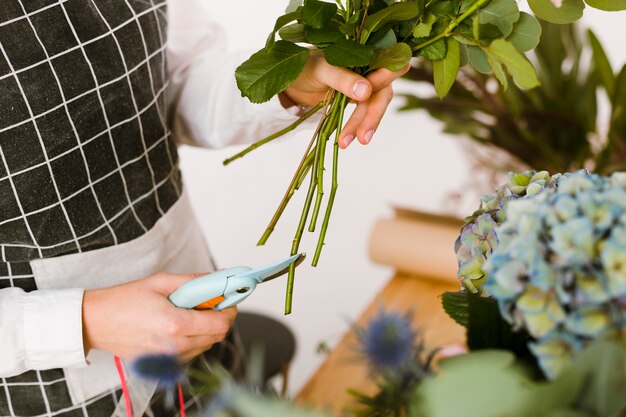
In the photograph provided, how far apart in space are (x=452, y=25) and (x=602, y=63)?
0.72 meters

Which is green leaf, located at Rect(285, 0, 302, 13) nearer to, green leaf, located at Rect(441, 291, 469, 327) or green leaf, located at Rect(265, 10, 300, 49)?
green leaf, located at Rect(265, 10, 300, 49)

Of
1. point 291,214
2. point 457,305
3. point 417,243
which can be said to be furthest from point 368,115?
point 291,214

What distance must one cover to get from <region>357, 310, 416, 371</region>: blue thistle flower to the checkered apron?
48 cm

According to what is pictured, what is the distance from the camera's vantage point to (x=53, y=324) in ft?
2.21

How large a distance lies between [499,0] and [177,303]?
373 mm

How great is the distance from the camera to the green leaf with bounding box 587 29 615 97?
1124mm

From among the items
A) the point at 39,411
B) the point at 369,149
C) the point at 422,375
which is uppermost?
the point at 422,375

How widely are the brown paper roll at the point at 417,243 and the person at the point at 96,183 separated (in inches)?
19.1

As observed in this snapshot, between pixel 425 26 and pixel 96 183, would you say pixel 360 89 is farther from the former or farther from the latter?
pixel 96 183

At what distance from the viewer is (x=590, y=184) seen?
0.37m

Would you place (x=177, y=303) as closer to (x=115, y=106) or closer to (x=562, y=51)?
(x=115, y=106)

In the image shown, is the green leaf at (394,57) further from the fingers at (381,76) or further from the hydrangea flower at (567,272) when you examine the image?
the hydrangea flower at (567,272)

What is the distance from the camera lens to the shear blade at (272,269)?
1.88ft

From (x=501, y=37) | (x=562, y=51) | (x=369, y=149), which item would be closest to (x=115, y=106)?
(x=501, y=37)
